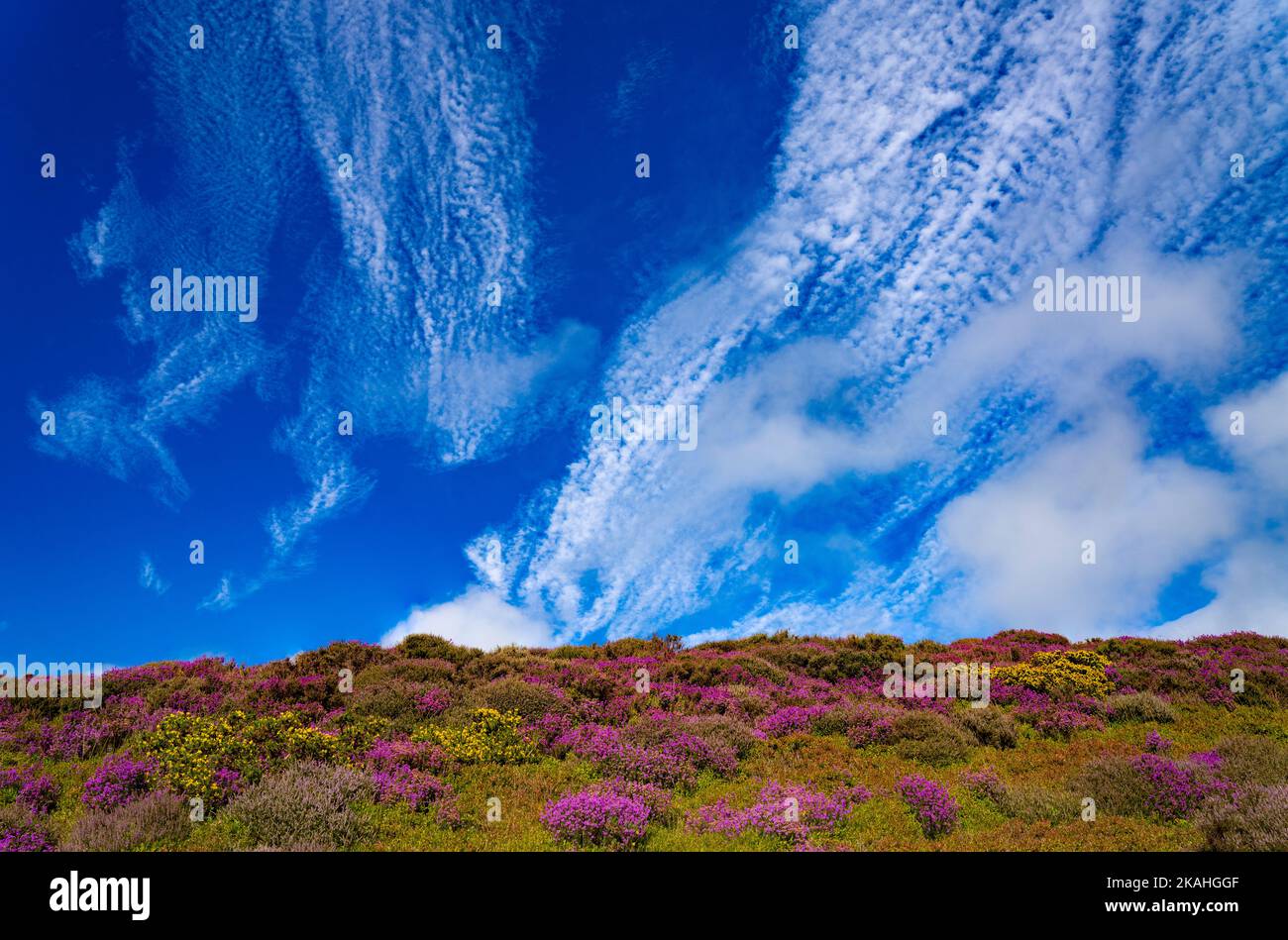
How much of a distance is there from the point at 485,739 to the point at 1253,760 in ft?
52.5

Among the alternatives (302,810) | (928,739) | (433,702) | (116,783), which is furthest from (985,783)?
(116,783)

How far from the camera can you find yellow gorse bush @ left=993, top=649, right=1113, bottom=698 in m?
20.5

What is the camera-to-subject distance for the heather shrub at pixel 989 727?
16734 millimetres

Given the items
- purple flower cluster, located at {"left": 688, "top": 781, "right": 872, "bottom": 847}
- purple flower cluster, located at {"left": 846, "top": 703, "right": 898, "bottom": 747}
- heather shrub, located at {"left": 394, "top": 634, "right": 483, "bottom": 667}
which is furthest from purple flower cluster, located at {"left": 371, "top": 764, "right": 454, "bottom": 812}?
purple flower cluster, located at {"left": 846, "top": 703, "right": 898, "bottom": 747}

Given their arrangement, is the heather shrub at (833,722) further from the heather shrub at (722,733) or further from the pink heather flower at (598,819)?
the pink heather flower at (598,819)

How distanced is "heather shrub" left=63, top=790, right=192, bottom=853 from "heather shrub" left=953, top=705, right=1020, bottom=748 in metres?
16.4

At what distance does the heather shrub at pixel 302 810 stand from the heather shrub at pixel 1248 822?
1307 centimetres

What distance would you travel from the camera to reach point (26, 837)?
10.6m

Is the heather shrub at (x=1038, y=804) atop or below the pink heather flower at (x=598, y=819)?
below

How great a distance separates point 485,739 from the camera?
1533cm

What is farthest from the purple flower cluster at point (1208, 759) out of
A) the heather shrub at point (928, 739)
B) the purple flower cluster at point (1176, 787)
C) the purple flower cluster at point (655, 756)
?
the purple flower cluster at point (655, 756)
